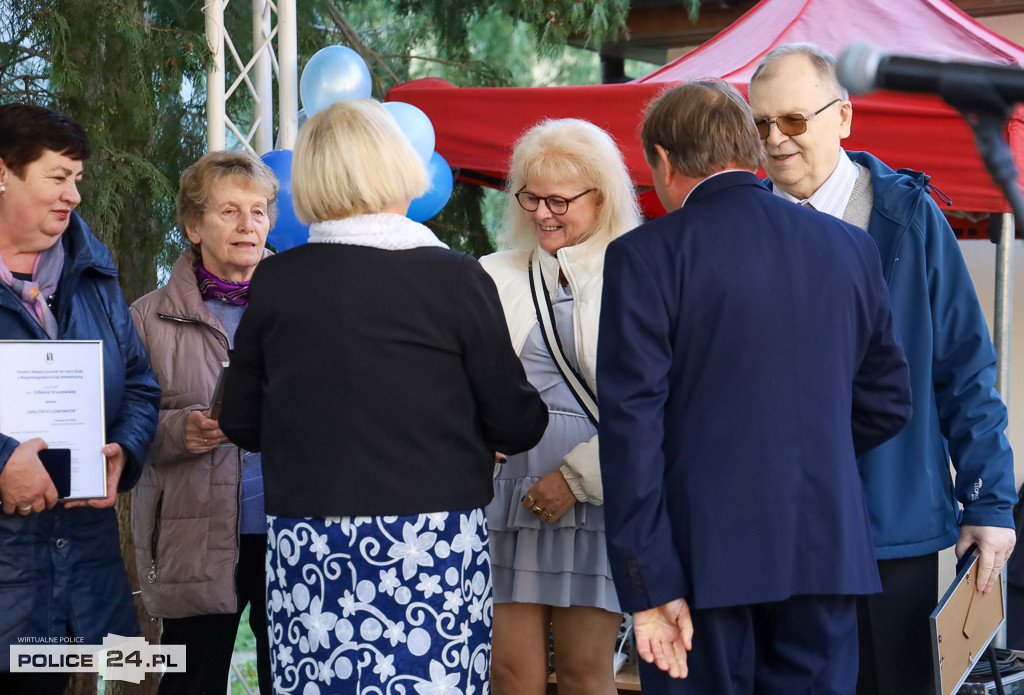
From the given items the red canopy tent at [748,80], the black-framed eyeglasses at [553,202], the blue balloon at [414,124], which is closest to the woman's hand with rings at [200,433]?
the black-framed eyeglasses at [553,202]

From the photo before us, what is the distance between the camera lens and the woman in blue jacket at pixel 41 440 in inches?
94.1

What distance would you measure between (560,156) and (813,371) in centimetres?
110

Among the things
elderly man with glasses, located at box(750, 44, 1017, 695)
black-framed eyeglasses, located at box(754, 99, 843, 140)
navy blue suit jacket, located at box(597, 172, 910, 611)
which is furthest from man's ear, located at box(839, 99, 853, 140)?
navy blue suit jacket, located at box(597, 172, 910, 611)

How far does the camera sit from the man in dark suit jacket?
70.9 inches

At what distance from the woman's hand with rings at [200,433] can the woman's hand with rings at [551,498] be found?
81 cm

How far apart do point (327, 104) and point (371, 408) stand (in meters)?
2.25

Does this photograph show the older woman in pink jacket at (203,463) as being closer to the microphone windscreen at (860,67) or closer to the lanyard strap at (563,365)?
the lanyard strap at (563,365)

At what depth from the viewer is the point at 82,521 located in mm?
2523

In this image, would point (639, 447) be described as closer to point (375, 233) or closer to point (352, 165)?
point (375, 233)

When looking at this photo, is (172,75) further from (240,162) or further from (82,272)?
(82,272)

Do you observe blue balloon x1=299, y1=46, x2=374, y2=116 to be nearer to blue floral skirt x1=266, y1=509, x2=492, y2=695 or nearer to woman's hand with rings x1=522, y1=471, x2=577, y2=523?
woman's hand with rings x1=522, y1=471, x2=577, y2=523

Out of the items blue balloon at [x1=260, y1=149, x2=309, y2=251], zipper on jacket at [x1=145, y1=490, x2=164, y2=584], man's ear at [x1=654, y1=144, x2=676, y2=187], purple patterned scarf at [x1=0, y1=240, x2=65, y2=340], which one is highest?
blue balloon at [x1=260, y1=149, x2=309, y2=251]

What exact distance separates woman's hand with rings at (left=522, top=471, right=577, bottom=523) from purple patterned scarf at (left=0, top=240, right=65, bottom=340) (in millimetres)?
1232

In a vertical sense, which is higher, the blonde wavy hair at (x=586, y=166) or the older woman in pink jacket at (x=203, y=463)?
the blonde wavy hair at (x=586, y=166)
